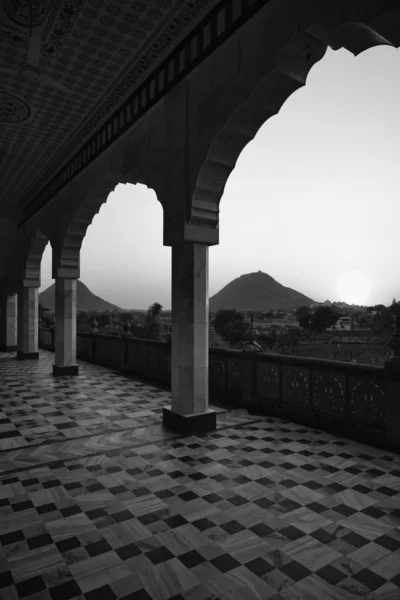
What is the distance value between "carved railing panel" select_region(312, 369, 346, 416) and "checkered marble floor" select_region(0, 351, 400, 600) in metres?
0.34

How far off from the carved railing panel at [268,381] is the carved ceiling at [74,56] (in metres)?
4.06

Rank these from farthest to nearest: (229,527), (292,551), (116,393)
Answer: (116,393)
(229,527)
(292,551)

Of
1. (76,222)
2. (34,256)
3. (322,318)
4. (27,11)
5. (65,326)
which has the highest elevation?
(27,11)

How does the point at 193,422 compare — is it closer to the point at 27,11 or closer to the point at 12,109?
the point at 27,11

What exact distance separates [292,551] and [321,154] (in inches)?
255

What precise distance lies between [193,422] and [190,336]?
980 millimetres

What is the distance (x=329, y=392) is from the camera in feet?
15.9

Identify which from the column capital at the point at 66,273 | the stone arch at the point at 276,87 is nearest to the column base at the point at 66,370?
the column capital at the point at 66,273

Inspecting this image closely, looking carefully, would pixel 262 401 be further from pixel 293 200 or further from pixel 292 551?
pixel 293 200

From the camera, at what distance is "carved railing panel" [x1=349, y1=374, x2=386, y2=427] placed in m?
4.32

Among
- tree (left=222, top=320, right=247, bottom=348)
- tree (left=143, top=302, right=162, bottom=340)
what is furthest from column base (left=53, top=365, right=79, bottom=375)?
tree (left=143, top=302, right=162, bottom=340)

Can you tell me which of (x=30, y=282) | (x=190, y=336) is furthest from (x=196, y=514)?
(x=30, y=282)

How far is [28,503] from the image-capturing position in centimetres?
304

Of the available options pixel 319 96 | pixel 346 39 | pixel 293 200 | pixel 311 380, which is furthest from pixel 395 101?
pixel 293 200
